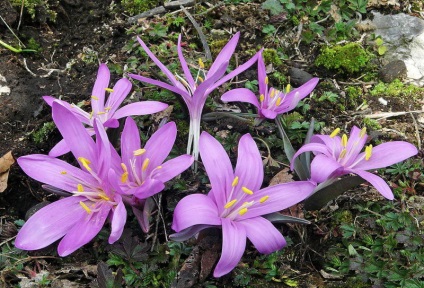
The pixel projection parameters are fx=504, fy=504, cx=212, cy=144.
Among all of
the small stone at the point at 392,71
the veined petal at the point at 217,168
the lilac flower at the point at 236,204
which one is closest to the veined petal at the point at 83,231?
the lilac flower at the point at 236,204

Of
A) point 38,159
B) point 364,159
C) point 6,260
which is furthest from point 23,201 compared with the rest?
point 364,159

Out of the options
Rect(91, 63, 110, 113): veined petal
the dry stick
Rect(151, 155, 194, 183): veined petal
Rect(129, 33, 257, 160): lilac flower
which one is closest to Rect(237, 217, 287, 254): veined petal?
Rect(151, 155, 194, 183): veined petal

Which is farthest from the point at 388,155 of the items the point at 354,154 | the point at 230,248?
the point at 230,248

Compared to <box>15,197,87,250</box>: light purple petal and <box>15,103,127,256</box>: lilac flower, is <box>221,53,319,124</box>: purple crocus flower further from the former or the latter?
<box>15,197,87,250</box>: light purple petal

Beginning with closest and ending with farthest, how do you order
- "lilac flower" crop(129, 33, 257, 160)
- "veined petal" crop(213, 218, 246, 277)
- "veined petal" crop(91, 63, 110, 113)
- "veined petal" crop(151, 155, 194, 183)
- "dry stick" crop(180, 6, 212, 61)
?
"veined petal" crop(213, 218, 246, 277)
"veined petal" crop(151, 155, 194, 183)
"lilac flower" crop(129, 33, 257, 160)
"veined petal" crop(91, 63, 110, 113)
"dry stick" crop(180, 6, 212, 61)

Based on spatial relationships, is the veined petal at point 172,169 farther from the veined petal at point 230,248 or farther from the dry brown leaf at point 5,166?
the dry brown leaf at point 5,166

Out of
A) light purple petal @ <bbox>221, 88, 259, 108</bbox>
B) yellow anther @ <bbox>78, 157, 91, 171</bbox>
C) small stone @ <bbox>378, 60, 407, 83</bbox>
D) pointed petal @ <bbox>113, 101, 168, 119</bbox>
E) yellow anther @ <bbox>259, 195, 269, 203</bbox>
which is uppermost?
light purple petal @ <bbox>221, 88, 259, 108</bbox>
